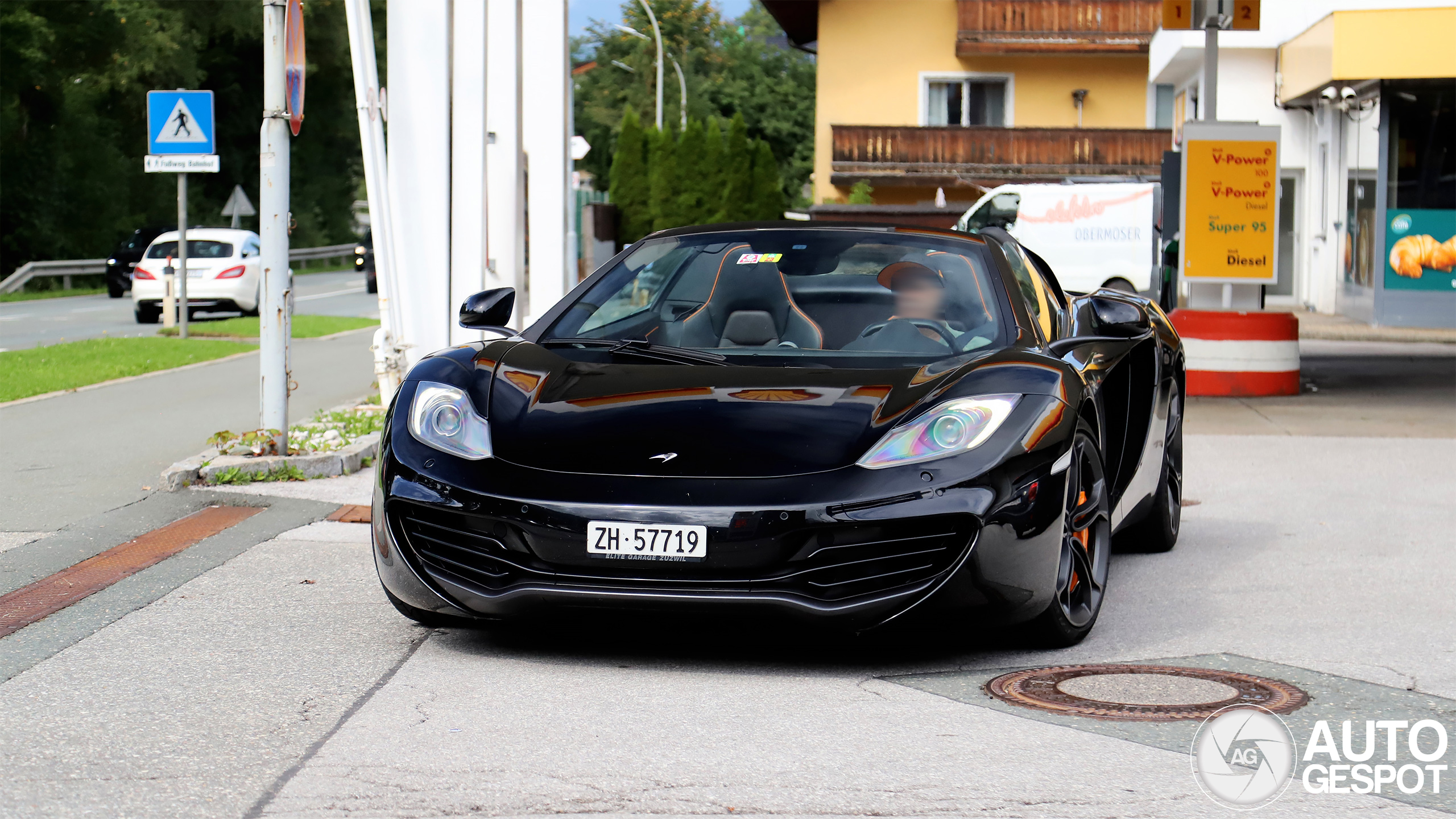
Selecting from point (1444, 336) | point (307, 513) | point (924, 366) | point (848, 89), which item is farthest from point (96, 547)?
point (848, 89)

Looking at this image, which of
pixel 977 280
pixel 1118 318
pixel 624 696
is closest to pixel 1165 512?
pixel 1118 318

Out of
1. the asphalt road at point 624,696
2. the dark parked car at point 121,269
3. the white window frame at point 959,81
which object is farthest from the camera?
the white window frame at point 959,81

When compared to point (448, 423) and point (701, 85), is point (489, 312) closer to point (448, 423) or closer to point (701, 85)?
point (448, 423)

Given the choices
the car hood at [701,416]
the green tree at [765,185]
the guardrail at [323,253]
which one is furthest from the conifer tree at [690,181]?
the car hood at [701,416]

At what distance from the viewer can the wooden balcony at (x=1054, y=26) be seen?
1681 inches

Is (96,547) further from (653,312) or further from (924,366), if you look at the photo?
(924,366)

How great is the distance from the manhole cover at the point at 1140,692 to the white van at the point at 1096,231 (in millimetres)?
18053

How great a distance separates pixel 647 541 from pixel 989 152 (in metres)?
39.5

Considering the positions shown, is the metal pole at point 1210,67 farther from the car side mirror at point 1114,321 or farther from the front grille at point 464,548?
the front grille at point 464,548

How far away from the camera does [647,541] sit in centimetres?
476

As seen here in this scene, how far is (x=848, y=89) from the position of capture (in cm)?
4362

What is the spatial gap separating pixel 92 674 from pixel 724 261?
8.46 ft

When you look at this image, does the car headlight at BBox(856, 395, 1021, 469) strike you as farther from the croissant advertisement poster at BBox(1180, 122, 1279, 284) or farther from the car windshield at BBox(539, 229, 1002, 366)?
the croissant advertisement poster at BBox(1180, 122, 1279, 284)

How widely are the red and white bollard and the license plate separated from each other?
10661 millimetres
